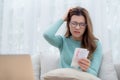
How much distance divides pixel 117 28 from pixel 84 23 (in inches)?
23.6

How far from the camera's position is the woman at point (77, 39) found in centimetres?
184

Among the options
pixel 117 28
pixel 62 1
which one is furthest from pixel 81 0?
pixel 117 28

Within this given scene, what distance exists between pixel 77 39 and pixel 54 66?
0.97 feet

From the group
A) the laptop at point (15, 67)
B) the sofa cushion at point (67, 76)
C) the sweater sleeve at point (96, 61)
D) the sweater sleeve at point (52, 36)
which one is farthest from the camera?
the sweater sleeve at point (52, 36)

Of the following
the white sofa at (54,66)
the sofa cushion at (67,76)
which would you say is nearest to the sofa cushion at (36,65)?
the white sofa at (54,66)

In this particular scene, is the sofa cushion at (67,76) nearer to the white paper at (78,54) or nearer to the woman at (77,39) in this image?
the white paper at (78,54)

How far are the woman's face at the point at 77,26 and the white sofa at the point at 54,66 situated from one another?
11.1 inches

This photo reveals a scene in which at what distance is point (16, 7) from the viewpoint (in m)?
2.46

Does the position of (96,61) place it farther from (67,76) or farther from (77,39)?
(67,76)

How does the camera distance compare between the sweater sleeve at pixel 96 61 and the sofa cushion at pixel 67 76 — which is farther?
the sweater sleeve at pixel 96 61

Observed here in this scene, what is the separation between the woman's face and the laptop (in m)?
1.15

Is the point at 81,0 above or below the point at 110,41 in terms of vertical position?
above

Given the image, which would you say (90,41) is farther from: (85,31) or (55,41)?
(55,41)

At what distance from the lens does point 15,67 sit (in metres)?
0.70
